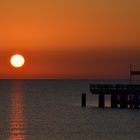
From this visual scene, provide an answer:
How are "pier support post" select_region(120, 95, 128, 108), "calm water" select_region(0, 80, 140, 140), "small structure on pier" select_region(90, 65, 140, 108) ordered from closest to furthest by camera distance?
"calm water" select_region(0, 80, 140, 140) → "small structure on pier" select_region(90, 65, 140, 108) → "pier support post" select_region(120, 95, 128, 108)

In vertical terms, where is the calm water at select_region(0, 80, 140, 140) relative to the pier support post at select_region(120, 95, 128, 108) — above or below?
below

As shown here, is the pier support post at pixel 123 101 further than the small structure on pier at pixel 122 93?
Yes

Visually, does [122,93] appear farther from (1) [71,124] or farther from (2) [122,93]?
(1) [71,124]

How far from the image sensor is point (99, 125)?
63.5 meters

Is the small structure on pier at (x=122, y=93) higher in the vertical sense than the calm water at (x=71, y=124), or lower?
higher

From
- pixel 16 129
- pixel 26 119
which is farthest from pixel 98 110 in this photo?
pixel 16 129

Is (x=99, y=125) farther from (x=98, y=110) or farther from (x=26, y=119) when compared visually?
(x=98, y=110)

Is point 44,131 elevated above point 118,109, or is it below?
below

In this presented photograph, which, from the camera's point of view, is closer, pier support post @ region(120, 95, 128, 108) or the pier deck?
the pier deck

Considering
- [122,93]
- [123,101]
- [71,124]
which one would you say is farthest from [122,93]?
[71,124]

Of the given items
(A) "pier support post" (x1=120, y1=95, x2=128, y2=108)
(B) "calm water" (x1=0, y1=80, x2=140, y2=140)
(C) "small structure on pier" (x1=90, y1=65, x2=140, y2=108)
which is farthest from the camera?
(A) "pier support post" (x1=120, y1=95, x2=128, y2=108)

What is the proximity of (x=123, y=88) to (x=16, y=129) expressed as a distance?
74.0 feet

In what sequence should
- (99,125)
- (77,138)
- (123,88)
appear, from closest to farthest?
(77,138)
(99,125)
(123,88)

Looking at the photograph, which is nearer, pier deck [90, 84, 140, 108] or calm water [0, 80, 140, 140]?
calm water [0, 80, 140, 140]
